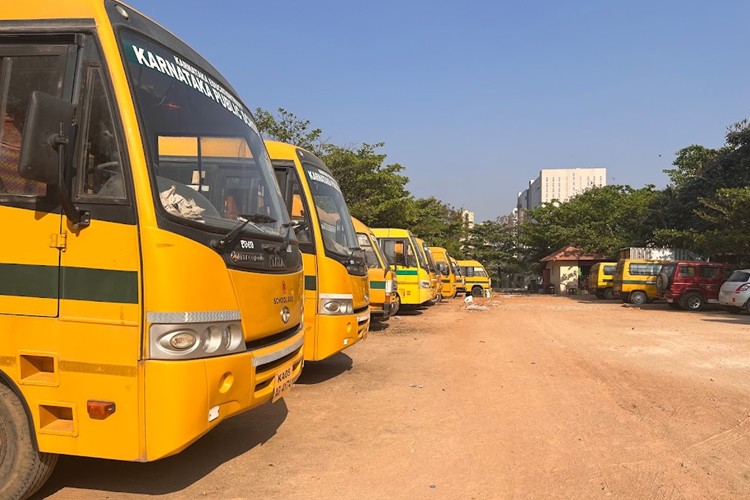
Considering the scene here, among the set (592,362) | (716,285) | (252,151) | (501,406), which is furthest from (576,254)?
(252,151)

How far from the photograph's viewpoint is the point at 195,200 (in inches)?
148

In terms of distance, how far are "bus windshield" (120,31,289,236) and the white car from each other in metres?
20.0

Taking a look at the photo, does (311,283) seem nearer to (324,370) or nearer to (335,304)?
(335,304)

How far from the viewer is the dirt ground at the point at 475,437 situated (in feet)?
13.5

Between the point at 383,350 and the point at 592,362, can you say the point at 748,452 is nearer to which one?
the point at 592,362

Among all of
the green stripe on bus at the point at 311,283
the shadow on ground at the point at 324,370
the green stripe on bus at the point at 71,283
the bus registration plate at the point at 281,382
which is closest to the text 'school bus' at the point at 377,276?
the shadow on ground at the point at 324,370

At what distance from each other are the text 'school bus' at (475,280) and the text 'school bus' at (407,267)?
18.1 m

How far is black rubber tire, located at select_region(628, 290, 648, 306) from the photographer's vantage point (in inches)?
1037

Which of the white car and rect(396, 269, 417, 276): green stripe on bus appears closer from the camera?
rect(396, 269, 417, 276): green stripe on bus

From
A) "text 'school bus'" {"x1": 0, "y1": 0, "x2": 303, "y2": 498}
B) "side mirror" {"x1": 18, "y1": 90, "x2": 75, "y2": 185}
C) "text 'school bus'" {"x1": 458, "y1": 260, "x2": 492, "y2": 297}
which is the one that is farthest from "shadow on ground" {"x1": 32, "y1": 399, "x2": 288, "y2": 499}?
"text 'school bus'" {"x1": 458, "y1": 260, "x2": 492, "y2": 297}

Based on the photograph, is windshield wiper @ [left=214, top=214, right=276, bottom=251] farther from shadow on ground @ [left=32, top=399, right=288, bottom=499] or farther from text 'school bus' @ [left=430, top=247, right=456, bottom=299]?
text 'school bus' @ [left=430, top=247, right=456, bottom=299]

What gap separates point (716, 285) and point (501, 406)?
20.6 metres

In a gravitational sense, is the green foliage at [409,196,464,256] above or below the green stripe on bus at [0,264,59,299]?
above

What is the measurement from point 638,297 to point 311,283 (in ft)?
77.7
